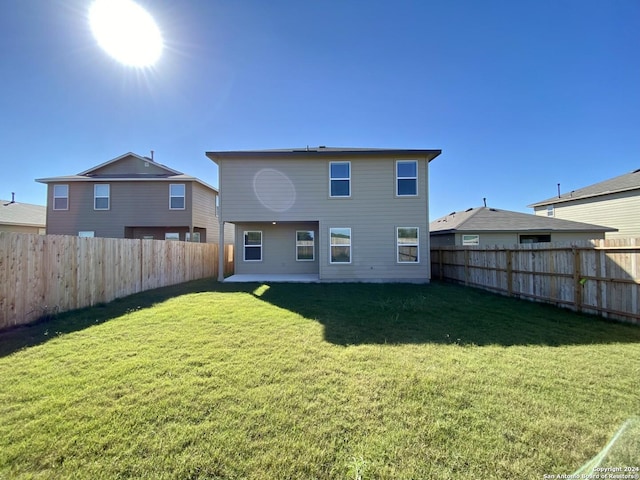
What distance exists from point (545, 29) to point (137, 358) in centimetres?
1337

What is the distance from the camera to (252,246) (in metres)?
13.9

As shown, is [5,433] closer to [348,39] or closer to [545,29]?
[348,39]

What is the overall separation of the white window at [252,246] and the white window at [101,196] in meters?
9.78

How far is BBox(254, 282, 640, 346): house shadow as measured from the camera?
478 centimetres

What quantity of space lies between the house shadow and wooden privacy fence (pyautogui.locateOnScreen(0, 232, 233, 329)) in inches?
172

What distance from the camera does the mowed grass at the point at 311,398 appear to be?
2051 mm

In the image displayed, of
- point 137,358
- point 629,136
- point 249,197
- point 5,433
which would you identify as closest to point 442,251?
point 249,197

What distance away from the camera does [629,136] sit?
13773mm

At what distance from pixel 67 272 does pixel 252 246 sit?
7842 mm

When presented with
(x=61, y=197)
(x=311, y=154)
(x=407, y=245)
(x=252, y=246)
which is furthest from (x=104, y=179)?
(x=407, y=245)

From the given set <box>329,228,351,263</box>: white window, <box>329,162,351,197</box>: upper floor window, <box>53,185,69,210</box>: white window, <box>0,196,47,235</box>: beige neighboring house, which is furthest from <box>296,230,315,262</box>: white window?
<box>0,196,47,235</box>: beige neighboring house

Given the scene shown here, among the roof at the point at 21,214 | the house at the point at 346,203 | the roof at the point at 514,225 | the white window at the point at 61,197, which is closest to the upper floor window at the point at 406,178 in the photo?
the house at the point at 346,203

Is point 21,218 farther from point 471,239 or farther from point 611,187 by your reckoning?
point 611,187

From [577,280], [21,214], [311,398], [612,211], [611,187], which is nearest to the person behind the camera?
[311,398]
